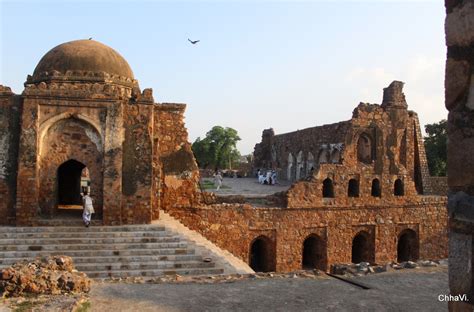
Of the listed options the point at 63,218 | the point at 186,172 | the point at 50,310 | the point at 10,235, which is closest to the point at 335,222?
the point at 186,172

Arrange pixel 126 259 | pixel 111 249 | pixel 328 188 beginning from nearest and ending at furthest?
pixel 126 259 → pixel 111 249 → pixel 328 188

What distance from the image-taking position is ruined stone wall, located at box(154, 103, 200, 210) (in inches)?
497

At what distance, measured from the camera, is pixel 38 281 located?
520 cm

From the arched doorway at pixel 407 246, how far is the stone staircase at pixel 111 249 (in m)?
11.1

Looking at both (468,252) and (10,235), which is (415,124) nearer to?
(10,235)

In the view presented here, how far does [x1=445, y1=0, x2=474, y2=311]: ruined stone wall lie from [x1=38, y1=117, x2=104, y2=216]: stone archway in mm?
9584

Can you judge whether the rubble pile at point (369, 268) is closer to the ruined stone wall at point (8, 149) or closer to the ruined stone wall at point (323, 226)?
the ruined stone wall at point (323, 226)

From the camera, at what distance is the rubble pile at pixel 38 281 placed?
5.10m

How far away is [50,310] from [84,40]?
35.0ft

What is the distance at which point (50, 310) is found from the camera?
4.51 m

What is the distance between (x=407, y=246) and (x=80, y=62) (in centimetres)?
1345

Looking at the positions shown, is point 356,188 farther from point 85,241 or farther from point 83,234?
point 85,241

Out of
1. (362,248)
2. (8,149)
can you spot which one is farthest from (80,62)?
(362,248)

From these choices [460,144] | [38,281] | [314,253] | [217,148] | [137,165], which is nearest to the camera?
[460,144]
